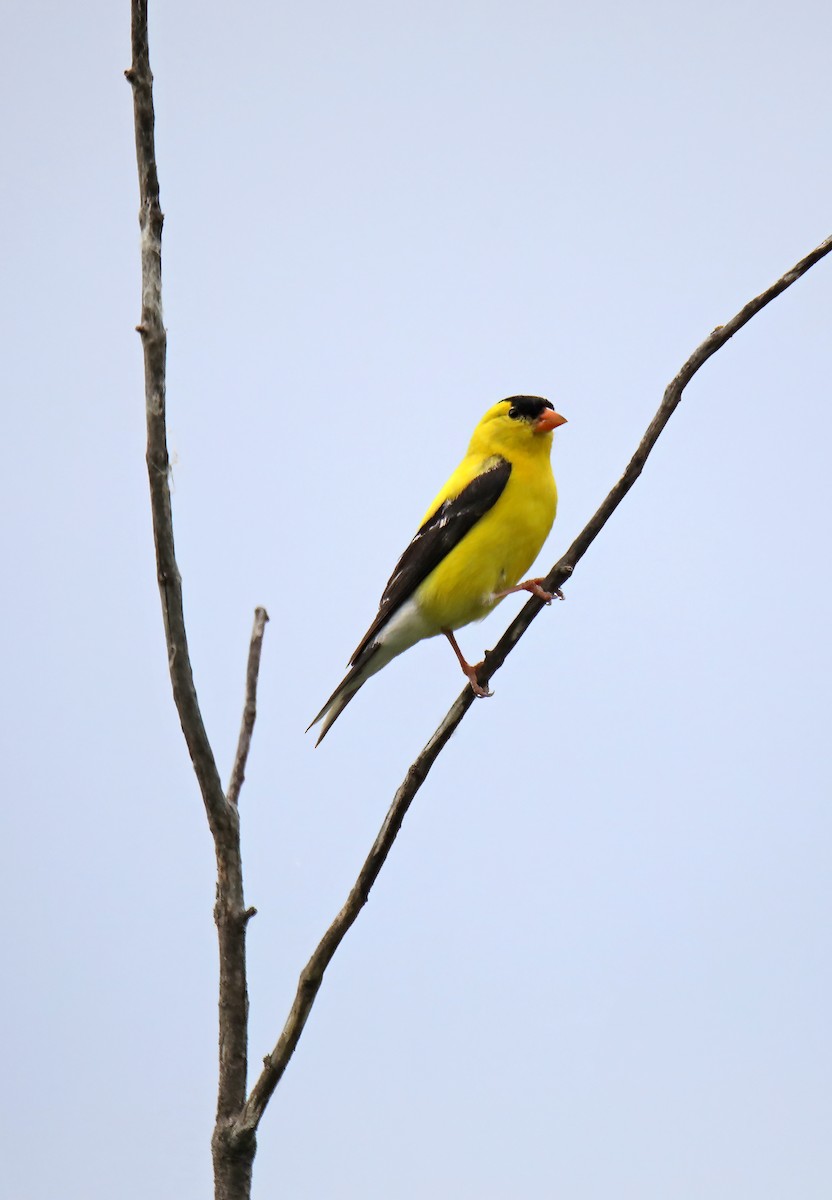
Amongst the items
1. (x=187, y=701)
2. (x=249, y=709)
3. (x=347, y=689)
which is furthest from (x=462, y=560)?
(x=187, y=701)

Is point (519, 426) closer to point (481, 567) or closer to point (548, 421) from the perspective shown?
point (548, 421)

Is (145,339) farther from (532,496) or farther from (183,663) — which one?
(532,496)

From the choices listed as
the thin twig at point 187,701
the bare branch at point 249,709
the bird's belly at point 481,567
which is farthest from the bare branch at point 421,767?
the bird's belly at point 481,567

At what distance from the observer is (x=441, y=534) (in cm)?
550

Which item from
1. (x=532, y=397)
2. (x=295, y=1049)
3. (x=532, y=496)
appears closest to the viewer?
(x=295, y=1049)

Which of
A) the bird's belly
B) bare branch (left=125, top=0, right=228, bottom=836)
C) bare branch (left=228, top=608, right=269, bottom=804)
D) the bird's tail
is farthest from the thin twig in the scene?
the bird's belly

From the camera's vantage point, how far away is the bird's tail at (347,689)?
532 cm

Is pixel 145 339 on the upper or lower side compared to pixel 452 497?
lower

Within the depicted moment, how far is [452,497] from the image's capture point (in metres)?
5.66

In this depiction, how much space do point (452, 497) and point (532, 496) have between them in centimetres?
38

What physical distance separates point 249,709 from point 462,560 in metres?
1.88

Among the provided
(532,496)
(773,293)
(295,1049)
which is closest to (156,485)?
(295,1049)

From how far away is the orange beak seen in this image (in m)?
5.88

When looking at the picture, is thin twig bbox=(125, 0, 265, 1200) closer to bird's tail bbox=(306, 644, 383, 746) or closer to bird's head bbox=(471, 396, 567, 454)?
bird's tail bbox=(306, 644, 383, 746)
